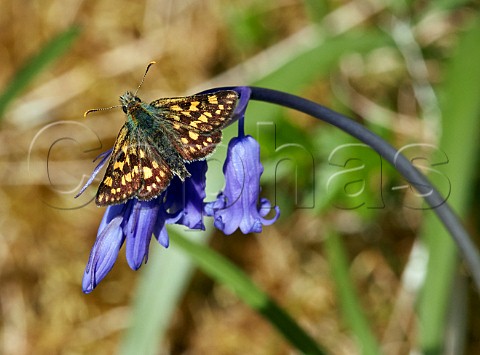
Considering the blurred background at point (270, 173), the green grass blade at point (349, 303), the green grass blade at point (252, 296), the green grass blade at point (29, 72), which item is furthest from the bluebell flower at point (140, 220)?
the green grass blade at point (29, 72)

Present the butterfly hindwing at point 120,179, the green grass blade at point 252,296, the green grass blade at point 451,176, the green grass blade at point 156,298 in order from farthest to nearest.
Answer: the green grass blade at point 156,298
the green grass blade at point 451,176
the green grass blade at point 252,296
the butterfly hindwing at point 120,179

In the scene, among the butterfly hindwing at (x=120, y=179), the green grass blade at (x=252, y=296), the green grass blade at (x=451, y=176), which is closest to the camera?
the butterfly hindwing at (x=120, y=179)

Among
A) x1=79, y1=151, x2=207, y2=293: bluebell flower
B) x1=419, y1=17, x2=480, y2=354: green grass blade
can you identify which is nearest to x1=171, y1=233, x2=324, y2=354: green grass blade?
x1=419, y1=17, x2=480, y2=354: green grass blade

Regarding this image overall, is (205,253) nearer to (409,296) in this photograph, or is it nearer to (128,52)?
(409,296)

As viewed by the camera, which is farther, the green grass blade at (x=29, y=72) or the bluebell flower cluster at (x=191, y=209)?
the green grass blade at (x=29, y=72)

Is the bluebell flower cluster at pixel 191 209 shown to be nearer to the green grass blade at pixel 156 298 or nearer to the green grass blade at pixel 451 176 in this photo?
the green grass blade at pixel 451 176

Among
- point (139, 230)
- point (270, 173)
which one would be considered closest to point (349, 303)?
point (270, 173)

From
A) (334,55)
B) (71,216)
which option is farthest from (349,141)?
(71,216)

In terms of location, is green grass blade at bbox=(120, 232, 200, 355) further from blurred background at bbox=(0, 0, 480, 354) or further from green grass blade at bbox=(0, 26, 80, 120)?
green grass blade at bbox=(0, 26, 80, 120)
